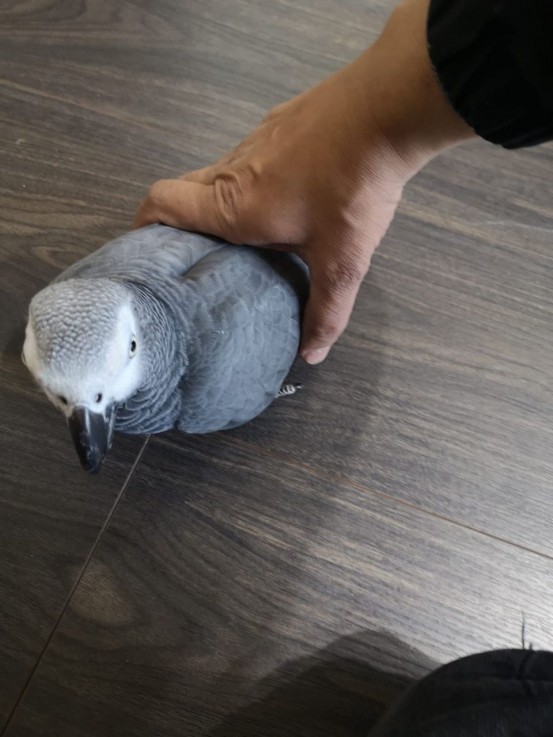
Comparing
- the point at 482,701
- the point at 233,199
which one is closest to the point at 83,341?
the point at 233,199

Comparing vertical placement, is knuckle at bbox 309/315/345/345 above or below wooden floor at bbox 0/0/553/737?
above

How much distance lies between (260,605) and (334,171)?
1.84 ft

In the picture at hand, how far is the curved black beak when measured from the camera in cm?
60

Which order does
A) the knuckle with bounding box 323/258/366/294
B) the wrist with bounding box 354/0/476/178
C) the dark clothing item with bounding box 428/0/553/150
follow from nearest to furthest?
the dark clothing item with bounding box 428/0/553/150
the wrist with bounding box 354/0/476/178
the knuckle with bounding box 323/258/366/294

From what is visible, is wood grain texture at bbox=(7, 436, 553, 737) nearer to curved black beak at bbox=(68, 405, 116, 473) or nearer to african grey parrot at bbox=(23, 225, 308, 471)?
african grey parrot at bbox=(23, 225, 308, 471)

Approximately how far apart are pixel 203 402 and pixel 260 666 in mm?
357

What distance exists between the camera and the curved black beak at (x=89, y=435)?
599mm

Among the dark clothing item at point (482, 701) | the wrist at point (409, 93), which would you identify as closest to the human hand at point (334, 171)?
the wrist at point (409, 93)

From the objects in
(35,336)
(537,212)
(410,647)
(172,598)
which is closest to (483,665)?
(410,647)

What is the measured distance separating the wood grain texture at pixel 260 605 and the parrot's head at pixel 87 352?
0.87 ft

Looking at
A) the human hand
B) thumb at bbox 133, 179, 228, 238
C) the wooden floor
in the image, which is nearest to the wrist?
the human hand

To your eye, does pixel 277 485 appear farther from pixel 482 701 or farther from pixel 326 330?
pixel 482 701

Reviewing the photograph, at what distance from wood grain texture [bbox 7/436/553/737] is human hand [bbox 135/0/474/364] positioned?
0.88ft

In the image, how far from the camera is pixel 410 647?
31.6 inches
